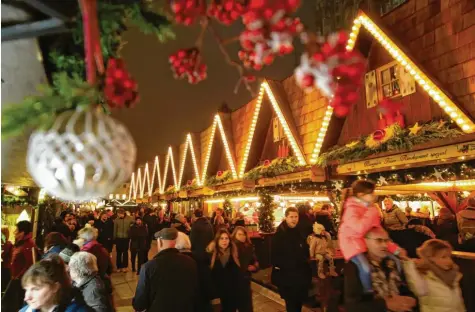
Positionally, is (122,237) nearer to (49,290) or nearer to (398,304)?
(49,290)

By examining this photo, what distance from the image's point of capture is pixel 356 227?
10.4ft

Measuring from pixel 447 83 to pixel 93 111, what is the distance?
6755mm

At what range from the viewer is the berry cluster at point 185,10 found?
2160 millimetres

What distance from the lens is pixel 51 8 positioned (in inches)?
64.7

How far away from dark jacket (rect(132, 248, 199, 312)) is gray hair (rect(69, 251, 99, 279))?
1.80ft

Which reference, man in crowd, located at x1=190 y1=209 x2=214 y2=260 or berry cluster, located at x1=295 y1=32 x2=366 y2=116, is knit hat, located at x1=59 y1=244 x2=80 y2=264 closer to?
man in crowd, located at x1=190 y1=209 x2=214 y2=260

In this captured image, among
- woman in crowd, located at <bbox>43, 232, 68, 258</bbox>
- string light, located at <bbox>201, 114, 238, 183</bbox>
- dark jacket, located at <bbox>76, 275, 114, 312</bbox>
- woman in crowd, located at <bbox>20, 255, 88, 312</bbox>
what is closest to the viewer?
woman in crowd, located at <bbox>20, 255, 88, 312</bbox>

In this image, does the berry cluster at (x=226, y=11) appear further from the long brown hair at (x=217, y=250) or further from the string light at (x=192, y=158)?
the string light at (x=192, y=158)

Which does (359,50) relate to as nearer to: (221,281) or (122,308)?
(221,281)

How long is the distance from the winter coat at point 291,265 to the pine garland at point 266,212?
261 inches

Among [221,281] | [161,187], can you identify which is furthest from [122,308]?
[161,187]

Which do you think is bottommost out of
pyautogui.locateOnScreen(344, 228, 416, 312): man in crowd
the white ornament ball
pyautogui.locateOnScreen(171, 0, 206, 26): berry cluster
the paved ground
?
the paved ground

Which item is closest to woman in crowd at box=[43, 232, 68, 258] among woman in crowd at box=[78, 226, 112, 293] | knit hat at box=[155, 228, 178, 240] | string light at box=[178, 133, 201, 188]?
woman in crowd at box=[78, 226, 112, 293]

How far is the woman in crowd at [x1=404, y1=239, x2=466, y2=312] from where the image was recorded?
3170 millimetres
